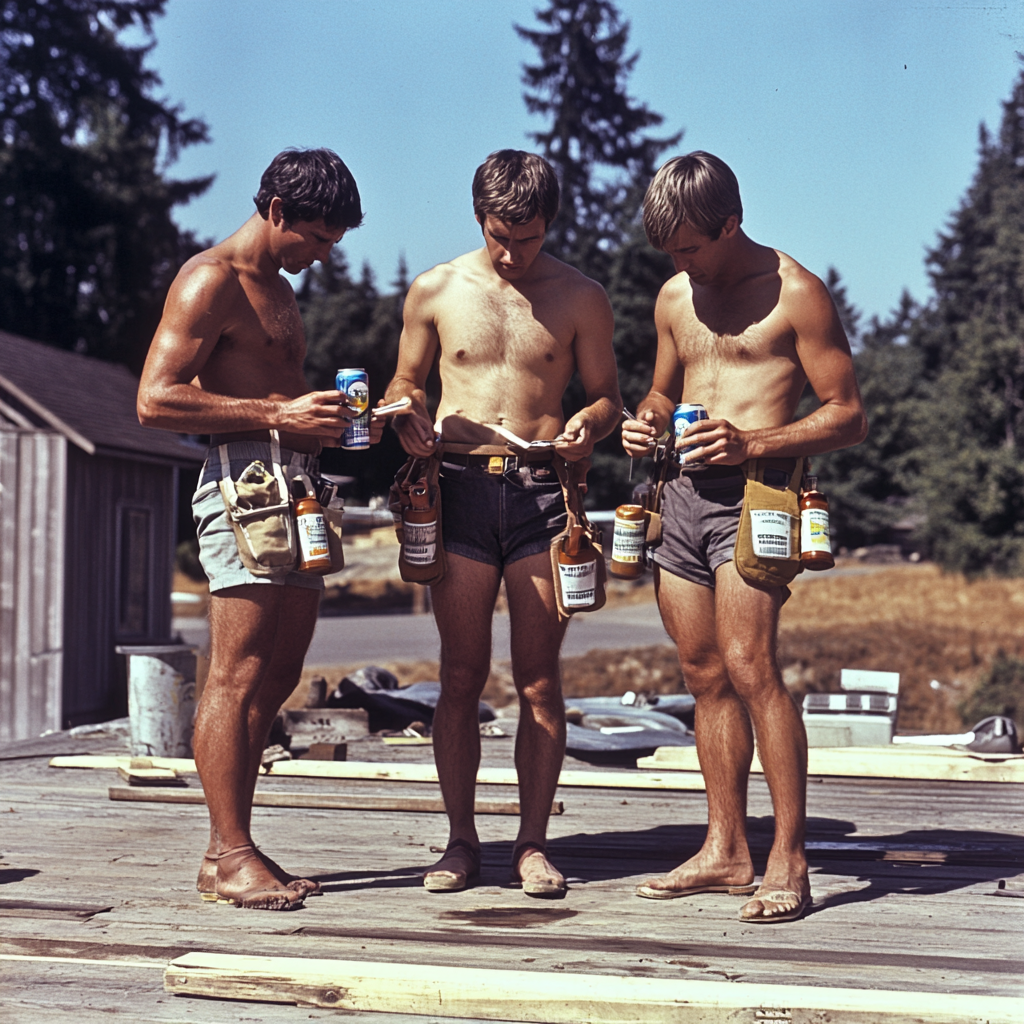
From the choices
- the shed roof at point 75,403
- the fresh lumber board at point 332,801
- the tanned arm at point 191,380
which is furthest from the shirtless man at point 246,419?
the shed roof at point 75,403

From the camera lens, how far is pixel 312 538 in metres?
3.62

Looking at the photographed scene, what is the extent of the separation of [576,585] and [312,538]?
79cm

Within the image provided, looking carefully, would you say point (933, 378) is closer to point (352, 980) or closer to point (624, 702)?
point (624, 702)

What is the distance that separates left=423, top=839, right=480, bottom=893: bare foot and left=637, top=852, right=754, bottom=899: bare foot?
0.49 meters

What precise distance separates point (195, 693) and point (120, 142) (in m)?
35.1

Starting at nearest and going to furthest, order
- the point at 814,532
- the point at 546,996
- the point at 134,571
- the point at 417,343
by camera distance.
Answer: the point at 546,996 → the point at 814,532 → the point at 417,343 → the point at 134,571

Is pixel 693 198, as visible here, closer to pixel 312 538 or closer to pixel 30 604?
pixel 312 538

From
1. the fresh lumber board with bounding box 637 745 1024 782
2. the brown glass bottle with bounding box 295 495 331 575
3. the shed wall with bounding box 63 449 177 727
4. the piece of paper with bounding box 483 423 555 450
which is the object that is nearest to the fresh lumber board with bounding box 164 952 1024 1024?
the brown glass bottle with bounding box 295 495 331 575

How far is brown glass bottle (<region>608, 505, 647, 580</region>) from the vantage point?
385 cm

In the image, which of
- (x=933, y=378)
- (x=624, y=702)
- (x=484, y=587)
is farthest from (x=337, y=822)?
(x=933, y=378)

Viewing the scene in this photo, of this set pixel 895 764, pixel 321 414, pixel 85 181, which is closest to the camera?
pixel 321 414

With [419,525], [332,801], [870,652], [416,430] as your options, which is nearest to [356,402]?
[416,430]

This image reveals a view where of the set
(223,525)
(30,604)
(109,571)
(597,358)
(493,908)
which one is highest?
(597,358)

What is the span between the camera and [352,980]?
2715 mm
